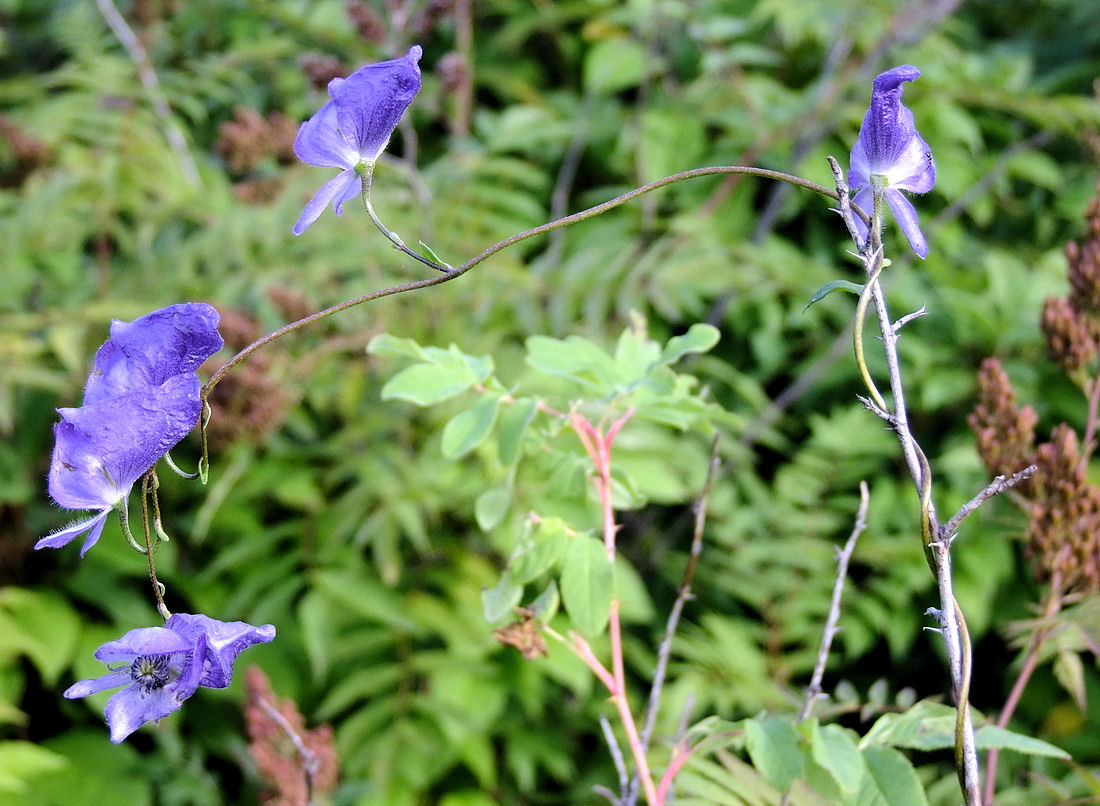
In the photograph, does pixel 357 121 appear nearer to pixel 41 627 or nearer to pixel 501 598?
pixel 501 598

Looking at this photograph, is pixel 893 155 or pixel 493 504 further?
pixel 493 504

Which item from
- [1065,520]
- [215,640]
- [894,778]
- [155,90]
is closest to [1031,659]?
[1065,520]

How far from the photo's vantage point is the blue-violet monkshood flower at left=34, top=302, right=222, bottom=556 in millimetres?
443

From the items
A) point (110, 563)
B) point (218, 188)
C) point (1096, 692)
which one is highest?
point (218, 188)

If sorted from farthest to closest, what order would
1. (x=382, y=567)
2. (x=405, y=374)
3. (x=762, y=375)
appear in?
(x=762, y=375) < (x=382, y=567) < (x=405, y=374)

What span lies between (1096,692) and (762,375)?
925mm

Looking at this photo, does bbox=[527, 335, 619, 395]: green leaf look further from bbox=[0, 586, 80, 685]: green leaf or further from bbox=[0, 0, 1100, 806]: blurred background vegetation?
bbox=[0, 586, 80, 685]: green leaf

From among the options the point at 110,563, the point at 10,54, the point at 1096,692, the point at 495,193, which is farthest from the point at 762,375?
the point at 10,54

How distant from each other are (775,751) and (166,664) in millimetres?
340

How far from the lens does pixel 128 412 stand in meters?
0.44

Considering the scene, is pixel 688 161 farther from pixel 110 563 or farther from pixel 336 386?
pixel 110 563

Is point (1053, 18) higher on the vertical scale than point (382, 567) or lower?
higher

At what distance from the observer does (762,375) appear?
2164 mm

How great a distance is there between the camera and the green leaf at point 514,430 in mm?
704
